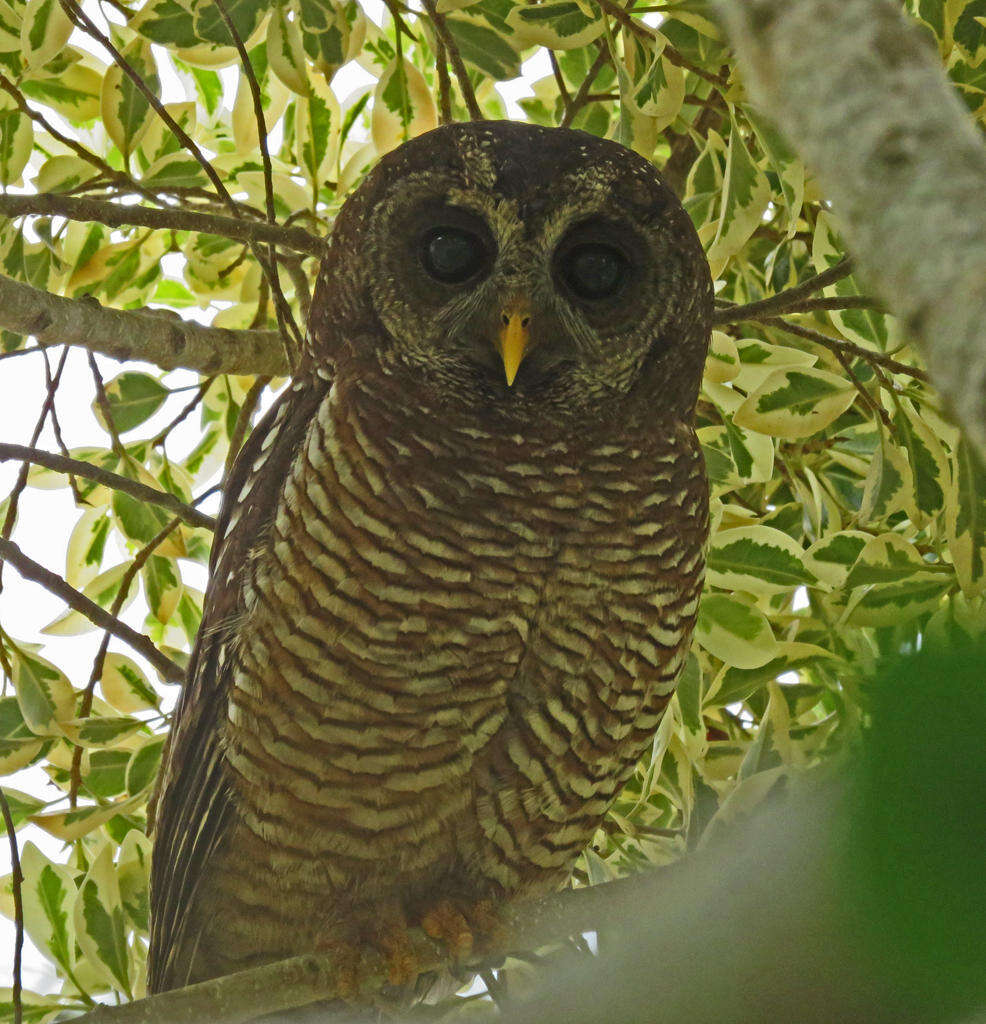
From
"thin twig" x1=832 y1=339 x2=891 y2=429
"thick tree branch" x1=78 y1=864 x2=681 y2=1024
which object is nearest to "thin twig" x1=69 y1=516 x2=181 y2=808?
"thick tree branch" x1=78 y1=864 x2=681 y2=1024

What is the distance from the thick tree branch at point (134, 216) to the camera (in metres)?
2.38

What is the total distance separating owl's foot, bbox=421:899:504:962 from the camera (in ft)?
7.02

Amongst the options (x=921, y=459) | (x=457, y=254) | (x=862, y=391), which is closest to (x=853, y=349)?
(x=862, y=391)

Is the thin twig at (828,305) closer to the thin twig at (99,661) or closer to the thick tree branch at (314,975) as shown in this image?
the thick tree branch at (314,975)

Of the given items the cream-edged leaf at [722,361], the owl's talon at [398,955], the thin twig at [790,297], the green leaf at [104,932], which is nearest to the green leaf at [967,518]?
the thin twig at [790,297]

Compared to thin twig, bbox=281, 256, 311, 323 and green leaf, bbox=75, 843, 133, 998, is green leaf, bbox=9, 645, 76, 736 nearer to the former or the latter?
green leaf, bbox=75, 843, 133, 998

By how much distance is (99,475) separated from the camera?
238 cm

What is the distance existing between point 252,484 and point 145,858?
905 millimetres

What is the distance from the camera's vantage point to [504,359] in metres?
2.22

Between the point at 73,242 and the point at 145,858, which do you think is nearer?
the point at 145,858

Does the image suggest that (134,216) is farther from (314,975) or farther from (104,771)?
(314,975)

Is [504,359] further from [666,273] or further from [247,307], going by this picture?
[247,307]

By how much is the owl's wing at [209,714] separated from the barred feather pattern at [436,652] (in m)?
0.03

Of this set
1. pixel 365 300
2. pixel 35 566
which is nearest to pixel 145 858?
pixel 35 566
